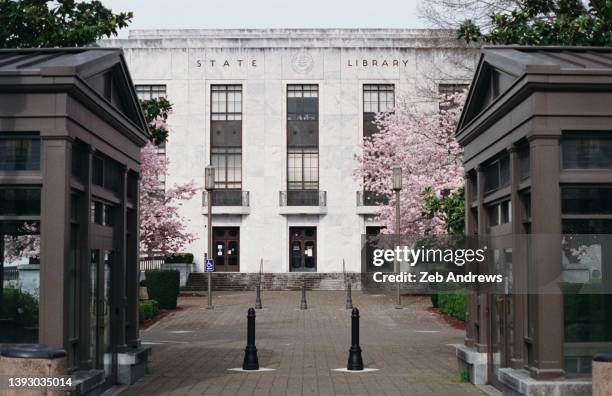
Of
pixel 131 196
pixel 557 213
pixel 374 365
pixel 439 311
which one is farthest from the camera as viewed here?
pixel 439 311

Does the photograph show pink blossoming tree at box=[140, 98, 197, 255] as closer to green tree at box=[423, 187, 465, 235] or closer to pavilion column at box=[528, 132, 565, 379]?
green tree at box=[423, 187, 465, 235]

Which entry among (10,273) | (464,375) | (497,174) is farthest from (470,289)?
(10,273)

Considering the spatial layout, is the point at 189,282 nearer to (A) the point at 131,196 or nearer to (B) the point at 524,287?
(A) the point at 131,196

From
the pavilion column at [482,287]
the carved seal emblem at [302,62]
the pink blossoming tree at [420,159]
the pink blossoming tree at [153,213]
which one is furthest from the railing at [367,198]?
the pavilion column at [482,287]

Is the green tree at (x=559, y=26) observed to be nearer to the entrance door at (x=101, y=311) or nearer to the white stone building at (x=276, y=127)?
the entrance door at (x=101, y=311)

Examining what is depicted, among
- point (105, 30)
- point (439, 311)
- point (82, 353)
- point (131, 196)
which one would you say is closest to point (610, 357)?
point (82, 353)

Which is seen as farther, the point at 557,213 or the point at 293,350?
the point at 293,350

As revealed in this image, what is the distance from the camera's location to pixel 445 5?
98.7 feet

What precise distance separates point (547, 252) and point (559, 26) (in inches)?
358

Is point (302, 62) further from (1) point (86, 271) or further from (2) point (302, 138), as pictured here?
(1) point (86, 271)

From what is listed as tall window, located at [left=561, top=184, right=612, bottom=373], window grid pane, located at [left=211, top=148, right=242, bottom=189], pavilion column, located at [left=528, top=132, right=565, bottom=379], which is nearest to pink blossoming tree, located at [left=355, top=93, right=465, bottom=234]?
window grid pane, located at [left=211, top=148, right=242, bottom=189]

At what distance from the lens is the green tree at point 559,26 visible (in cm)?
1880

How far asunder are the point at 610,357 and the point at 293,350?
42.1 ft

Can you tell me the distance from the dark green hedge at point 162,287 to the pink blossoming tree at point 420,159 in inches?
391
